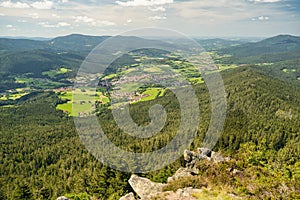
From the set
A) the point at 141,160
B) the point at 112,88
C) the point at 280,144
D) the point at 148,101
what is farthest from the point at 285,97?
the point at 141,160

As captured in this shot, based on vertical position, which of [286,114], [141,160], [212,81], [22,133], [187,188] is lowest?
[22,133]

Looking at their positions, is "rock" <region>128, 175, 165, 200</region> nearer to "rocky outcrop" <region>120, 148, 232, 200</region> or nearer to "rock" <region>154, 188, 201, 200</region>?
"rocky outcrop" <region>120, 148, 232, 200</region>

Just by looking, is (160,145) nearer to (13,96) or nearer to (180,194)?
(180,194)

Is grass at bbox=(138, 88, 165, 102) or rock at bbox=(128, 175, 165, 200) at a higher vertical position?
rock at bbox=(128, 175, 165, 200)

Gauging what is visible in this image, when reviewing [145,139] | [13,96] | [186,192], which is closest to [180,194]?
[186,192]

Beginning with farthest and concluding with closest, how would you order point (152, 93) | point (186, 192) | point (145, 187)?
point (152, 93), point (145, 187), point (186, 192)

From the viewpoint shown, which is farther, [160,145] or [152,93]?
[152,93]

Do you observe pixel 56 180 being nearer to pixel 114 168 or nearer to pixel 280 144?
pixel 114 168

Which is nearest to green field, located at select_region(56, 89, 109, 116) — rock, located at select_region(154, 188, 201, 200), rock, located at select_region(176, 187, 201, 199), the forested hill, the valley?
the valley
